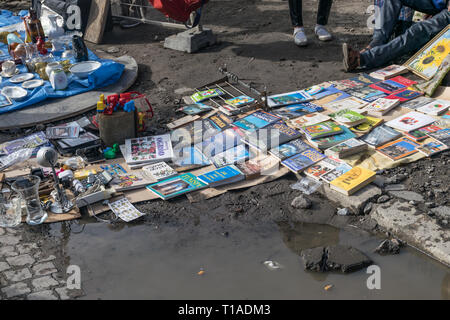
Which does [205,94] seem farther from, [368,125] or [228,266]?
[228,266]

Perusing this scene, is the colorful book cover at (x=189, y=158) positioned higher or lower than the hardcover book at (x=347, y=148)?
lower

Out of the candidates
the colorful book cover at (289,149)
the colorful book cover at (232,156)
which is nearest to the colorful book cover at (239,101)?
the colorful book cover at (232,156)

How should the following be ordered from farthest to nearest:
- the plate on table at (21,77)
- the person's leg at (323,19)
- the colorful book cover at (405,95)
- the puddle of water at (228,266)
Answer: the person's leg at (323,19)
the plate on table at (21,77)
the colorful book cover at (405,95)
the puddle of water at (228,266)

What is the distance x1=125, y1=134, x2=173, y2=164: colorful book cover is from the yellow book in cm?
157

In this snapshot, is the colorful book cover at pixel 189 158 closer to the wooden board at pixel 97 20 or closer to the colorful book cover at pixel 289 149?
the colorful book cover at pixel 289 149

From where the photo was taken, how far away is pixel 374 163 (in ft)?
14.1

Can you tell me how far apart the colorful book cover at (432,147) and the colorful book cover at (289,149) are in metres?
1.02

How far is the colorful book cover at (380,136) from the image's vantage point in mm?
4539

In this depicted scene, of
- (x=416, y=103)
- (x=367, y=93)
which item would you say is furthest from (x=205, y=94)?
(x=416, y=103)

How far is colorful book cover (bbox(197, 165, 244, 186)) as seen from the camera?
4172 millimetres

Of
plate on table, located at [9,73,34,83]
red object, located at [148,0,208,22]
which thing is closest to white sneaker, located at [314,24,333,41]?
red object, located at [148,0,208,22]

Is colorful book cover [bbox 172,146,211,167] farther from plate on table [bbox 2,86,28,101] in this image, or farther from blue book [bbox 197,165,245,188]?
plate on table [bbox 2,86,28,101]
